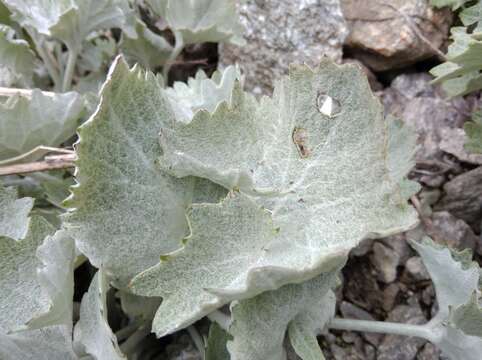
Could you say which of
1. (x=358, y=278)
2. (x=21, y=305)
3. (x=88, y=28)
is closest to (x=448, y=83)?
(x=358, y=278)

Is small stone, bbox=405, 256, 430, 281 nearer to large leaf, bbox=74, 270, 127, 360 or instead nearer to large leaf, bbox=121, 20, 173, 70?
large leaf, bbox=74, 270, 127, 360

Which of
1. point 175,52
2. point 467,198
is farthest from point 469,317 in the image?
point 175,52

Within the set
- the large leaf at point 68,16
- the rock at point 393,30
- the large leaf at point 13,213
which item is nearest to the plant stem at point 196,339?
the large leaf at point 13,213

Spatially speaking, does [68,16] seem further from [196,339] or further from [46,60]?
[196,339]

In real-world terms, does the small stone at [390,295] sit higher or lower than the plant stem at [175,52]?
lower

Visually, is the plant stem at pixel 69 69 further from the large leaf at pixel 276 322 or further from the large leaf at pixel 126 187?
the large leaf at pixel 276 322

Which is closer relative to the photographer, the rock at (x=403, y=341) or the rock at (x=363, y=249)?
the rock at (x=403, y=341)
